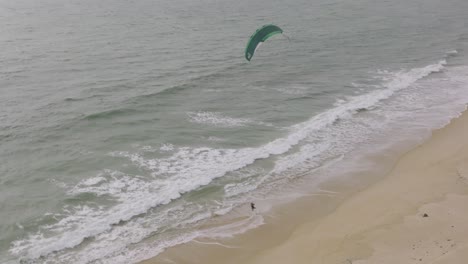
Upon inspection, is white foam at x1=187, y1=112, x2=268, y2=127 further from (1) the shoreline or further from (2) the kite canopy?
(1) the shoreline

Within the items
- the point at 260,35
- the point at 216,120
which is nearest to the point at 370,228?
the point at 260,35

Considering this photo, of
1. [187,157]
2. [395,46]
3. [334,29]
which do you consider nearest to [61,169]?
[187,157]

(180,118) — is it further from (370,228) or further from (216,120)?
(370,228)

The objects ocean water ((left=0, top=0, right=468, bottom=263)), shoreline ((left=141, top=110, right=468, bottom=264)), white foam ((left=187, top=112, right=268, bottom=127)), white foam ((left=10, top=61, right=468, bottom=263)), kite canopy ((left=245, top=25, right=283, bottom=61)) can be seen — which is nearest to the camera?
shoreline ((left=141, top=110, right=468, bottom=264))

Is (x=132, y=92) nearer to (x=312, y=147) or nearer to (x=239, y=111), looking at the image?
(x=239, y=111)

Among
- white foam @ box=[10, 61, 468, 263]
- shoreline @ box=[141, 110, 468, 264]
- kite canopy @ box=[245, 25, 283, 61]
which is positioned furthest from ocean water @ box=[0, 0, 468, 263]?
kite canopy @ box=[245, 25, 283, 61]

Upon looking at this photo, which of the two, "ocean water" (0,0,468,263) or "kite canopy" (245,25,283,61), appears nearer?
"ocean water" (0,0,468,263)
